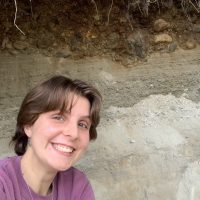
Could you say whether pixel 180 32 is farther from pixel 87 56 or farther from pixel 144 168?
pixel 144 168

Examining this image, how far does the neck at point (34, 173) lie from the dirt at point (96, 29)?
1.07m

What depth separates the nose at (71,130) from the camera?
119 cm

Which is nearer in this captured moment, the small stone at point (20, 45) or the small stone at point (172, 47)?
the small stone at point (20, 45)

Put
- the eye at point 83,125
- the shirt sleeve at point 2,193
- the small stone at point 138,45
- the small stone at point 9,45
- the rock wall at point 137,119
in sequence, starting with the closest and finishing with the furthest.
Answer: the shirt sleeve at point 2,193 < the eye at point 83,125 < the rock wall at point 137,119 < the small stone at point 9,45 < the small stone at point 138,45

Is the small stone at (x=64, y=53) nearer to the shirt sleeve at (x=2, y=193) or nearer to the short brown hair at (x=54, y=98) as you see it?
the short brown hair at (x=54, y=98)

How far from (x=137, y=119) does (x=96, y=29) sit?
55cm

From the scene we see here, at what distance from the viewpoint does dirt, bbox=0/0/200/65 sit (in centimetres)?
221

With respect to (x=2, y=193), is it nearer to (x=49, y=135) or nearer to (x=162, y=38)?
Answer: (x=49, y=135)

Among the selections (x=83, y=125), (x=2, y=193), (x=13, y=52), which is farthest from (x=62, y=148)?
(x=13, y=52)

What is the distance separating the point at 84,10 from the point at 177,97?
73 centimetres

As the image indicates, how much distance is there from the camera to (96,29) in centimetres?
232

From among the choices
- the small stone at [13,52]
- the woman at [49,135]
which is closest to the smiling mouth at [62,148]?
the woman at [49,135]

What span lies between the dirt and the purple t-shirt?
103 centimetres

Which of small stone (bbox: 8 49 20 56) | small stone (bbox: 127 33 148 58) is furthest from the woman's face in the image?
small stone (bbox: 127 33 148 58)
